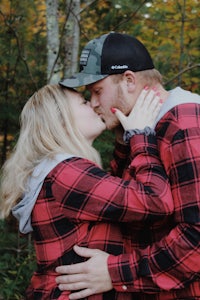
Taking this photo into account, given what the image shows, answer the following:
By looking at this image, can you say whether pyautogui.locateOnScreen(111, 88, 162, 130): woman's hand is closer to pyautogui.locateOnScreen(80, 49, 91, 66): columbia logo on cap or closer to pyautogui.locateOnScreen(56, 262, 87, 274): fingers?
pyautogui.locateOnScreen(80, 49, 91, 66): columbia logo on cap

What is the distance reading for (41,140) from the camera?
2.44 metres

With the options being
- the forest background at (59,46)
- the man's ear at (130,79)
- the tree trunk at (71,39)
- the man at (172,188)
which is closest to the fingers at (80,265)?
the man at (172,188)

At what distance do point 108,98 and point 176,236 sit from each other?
874 mm

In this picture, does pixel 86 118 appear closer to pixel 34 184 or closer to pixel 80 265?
pixel 34 184

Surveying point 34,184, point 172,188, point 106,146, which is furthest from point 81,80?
point 106,146

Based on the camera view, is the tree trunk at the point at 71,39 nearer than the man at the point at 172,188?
No

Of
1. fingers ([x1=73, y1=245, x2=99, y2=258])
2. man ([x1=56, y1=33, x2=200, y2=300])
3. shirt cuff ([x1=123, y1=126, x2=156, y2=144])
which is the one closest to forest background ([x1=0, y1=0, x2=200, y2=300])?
man ([x1=56, y1=33, x2=200, y2=300])

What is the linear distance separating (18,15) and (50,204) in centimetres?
391

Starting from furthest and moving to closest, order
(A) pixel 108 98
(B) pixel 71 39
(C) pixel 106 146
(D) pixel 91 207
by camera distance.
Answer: (C) pixel 106 146 < (B) pixel 71 39 < (A) pixel 108 98 < (D) pixel 91 207

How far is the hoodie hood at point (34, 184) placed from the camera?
2301 mm

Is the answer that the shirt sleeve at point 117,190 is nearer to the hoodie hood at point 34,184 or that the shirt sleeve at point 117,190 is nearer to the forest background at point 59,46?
the hoodie hood at point 34,184

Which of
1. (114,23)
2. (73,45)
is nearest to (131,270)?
(73,45)

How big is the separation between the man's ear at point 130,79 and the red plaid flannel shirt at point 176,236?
31cm

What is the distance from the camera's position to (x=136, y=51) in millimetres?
2494
